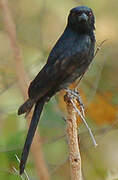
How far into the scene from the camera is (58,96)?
12.4ft

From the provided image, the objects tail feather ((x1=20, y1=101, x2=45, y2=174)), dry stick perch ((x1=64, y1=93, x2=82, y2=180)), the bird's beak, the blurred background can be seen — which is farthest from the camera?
the blurred background

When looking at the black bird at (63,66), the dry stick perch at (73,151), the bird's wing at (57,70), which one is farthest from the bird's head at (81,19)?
the dry stick perch at (73,151)

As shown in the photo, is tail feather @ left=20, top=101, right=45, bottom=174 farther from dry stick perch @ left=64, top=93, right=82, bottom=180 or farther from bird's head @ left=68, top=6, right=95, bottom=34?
bird's head @ left=68, top=6, right=95, bottom=34

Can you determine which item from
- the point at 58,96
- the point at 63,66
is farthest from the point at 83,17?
the point at 58,96

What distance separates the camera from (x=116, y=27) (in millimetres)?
4113

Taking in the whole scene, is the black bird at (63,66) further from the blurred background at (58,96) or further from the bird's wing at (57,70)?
the blurred background at (58,96)

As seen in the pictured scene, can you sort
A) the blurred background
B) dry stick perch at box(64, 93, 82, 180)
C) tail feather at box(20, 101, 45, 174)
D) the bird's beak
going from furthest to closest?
the blurred background, the bird's beak, tail feather at box(20, 101, 45, 174), dry stick perch at box(64, 93, 82, 180)

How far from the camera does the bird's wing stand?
2559 mm

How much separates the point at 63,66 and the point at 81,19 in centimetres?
26

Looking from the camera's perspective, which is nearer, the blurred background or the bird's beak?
the bird's beak

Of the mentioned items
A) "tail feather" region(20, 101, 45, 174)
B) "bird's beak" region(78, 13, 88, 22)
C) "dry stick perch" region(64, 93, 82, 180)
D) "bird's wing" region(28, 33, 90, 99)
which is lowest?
"dry stick perch" region(64, 93, 82, 180)

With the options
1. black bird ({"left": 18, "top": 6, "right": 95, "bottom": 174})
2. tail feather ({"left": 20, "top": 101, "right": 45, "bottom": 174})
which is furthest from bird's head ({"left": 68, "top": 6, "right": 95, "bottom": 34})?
tail feather ({"left": 20, "top": 101, "right": 45, "bottom": 174})

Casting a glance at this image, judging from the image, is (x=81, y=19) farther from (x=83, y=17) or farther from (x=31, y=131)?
(x=31, y=131)

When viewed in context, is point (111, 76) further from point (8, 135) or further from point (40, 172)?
point (40, 172)
